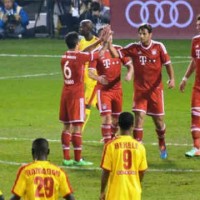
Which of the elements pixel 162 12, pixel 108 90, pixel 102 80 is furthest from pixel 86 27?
pixel 162 12

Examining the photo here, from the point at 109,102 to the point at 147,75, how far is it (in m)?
0.90

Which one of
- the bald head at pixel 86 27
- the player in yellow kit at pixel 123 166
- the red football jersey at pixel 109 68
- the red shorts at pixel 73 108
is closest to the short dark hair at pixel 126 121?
the player in yellow kit at pixel 123 166

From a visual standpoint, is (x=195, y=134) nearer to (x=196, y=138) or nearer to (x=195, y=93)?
(x=196, y=138)

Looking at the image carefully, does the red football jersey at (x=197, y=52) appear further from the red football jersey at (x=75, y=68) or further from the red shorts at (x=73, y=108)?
the red shorts at (x=73, y=108)

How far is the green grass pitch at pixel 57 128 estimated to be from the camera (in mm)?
16750

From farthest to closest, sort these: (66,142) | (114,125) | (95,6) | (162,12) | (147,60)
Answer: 1. (95,6)
2. (162,12)
3. (114,125)
4. (147,60)
5. (66,142)

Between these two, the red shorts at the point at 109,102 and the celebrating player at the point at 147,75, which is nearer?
the celebrating player at the point at 147,75

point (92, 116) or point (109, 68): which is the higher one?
point (109, 68)

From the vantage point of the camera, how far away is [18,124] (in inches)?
906

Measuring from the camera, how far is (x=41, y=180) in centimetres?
1148

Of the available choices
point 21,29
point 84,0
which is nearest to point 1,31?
point 21,29

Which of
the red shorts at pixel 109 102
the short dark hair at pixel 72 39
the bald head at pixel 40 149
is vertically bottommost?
the red shorts at pixel 109 102

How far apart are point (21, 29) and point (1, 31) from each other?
30.0 inches

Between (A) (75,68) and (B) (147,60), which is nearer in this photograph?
(A) (75,68)
